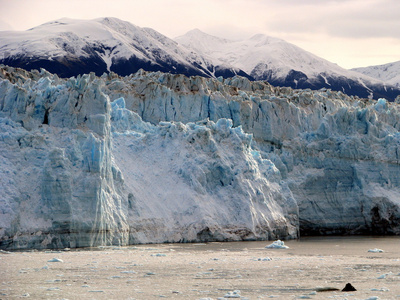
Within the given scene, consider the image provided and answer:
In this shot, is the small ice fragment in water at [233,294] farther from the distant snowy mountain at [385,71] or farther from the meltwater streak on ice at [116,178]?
the distant snowy mountain at [385,71]

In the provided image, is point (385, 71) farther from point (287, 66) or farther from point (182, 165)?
point (182, 165)

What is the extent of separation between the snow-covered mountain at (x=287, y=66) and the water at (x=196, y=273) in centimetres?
8702

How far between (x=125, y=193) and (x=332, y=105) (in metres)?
23.1

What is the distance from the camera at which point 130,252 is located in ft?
86.0

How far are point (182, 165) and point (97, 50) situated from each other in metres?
74.5

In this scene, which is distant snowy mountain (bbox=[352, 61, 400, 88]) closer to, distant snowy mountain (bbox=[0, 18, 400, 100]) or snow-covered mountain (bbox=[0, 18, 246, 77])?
distant snowy mountain (bbox=[0, 18, 400, 100])

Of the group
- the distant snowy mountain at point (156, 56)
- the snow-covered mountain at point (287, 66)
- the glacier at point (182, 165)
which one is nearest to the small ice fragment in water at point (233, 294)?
the glacier at point (182, 165)

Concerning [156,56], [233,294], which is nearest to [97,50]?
[156,56]

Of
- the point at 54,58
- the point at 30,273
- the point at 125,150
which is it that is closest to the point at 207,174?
the point at 125,150

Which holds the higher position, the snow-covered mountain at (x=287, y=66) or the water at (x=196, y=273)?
the snow-covered mountain at (x=287, y=66)

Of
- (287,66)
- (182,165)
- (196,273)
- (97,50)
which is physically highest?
(97,50)

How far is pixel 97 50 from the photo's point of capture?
348 feet

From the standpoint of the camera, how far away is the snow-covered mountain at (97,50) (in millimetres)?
98812

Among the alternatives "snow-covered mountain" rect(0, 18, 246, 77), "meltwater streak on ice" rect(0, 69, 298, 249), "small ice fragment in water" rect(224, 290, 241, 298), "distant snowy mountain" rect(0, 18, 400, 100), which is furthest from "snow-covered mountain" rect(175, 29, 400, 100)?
"small ice fragment in water" rect(224, 290, 241, 298)
